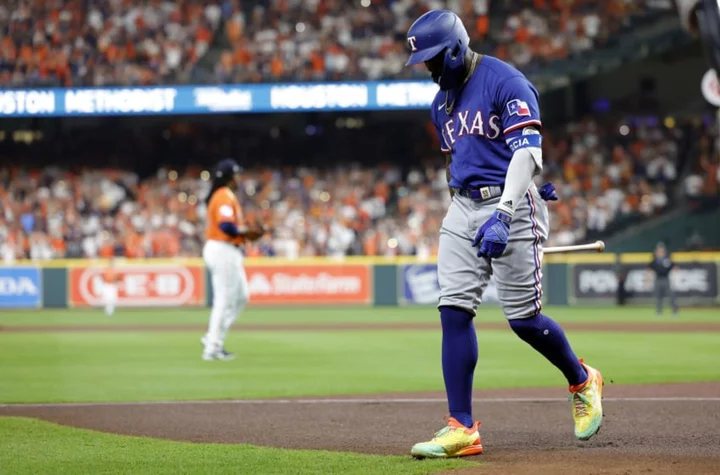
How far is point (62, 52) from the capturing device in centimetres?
3309

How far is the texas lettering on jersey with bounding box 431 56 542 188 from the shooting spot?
612cm

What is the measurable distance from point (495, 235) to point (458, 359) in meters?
0.78

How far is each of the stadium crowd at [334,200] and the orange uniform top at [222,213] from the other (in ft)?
50.1

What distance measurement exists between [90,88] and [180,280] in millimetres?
7193

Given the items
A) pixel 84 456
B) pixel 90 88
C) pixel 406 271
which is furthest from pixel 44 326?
pixel 84 456

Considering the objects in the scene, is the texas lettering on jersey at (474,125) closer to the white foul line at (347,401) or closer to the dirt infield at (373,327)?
the white foul line at (347,401)

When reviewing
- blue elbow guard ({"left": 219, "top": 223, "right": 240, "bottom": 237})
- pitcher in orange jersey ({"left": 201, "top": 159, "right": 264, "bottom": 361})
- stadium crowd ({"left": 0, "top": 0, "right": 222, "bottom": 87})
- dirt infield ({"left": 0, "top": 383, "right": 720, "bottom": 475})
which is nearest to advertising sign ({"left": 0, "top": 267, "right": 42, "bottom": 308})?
stadium crowd ({"left": 0, "top": 0, "right": 222, "bottom": 87})

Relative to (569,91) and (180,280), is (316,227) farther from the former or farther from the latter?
(569,91)

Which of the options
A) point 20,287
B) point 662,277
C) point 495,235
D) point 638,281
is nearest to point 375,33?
point 638,281

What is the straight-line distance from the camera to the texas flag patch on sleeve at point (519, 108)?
20.0 ft

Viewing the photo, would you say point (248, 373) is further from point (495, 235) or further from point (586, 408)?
point (495, 235)

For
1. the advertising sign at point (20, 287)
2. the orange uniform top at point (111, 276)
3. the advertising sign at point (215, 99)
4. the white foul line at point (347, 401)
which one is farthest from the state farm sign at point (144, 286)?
the white foul line at point (347, 401)

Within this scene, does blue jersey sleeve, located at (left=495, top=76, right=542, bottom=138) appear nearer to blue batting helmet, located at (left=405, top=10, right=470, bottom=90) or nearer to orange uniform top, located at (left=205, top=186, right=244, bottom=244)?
blue batting helmet, located at (left=405, top=10, right=470, bottom=90)

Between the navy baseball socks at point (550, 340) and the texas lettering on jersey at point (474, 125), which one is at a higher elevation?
the texas lettering on jersey at point (474, 125)
